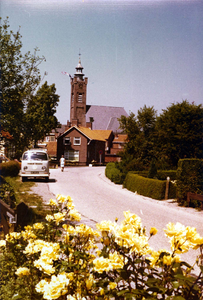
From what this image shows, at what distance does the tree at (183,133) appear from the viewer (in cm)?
2034

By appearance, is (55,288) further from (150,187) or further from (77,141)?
(77,141)

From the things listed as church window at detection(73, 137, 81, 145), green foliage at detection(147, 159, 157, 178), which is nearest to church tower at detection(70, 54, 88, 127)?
church window at detection(73, 137, 81, 145)

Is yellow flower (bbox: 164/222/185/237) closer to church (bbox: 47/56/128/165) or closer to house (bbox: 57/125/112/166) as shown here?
church (bbox: 47/56/128/165)

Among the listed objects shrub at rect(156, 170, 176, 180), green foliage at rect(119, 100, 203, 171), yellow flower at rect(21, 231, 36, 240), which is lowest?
shrub at rect(156, 170, 176, 180)

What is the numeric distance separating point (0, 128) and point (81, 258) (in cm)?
485

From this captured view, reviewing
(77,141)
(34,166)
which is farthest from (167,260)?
(77,141)

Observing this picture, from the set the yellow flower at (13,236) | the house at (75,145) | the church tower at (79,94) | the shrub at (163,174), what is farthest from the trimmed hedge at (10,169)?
the church tower at (79,94)

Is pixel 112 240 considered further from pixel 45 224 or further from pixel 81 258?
pixel 45 224

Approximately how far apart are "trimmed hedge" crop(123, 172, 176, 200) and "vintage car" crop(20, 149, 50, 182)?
567 cm

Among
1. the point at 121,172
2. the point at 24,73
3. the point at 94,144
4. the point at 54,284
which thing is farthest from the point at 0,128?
the point at 94,144

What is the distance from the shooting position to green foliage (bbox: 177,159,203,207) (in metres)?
12.5

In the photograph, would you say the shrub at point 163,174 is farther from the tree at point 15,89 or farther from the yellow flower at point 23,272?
the yellow flower at point 23,272

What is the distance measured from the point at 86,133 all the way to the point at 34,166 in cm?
3246

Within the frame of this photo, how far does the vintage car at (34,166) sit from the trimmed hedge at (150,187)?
5.67 metres
